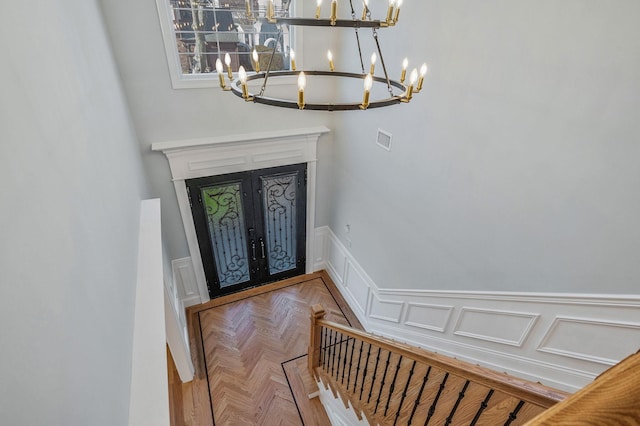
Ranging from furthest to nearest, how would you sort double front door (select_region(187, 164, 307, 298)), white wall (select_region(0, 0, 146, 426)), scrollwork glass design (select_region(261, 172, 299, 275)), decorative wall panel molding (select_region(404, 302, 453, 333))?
scrollwork glass design (select_region(261, 172, 299, 275))
double front door (select_region(187, 164, 307, 298))
decorative wall panel molding (select_region(404, 302, 453, 333))
white wall (select_region(0, 0, 146, 426))

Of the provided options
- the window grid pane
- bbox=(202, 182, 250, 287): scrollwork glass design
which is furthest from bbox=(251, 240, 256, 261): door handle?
the window grid pane

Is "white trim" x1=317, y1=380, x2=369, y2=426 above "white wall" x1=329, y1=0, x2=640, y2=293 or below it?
below

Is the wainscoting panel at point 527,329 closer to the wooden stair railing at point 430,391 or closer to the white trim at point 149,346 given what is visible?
the wooden stair railing at point 430,391

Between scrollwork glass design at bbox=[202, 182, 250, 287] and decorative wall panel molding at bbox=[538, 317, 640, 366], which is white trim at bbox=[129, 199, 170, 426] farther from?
decorative wall panel molding at bbox=[538, 317, 640, 366]

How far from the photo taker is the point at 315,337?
12.4 ft

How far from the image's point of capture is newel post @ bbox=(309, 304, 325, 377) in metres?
3.54

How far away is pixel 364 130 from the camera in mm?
3988

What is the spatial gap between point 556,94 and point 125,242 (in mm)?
2936

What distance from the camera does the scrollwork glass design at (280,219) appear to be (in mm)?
4852

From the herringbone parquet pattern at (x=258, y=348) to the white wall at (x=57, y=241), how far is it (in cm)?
261

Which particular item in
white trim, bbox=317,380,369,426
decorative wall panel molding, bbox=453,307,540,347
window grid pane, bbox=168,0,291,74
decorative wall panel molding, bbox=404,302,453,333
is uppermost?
window grid pane, bbox=168,0,291,74

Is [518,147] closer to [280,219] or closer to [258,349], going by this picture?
[280,219]

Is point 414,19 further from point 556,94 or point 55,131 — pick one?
point 55,131

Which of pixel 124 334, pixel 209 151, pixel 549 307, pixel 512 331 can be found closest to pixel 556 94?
pixel 549 307
